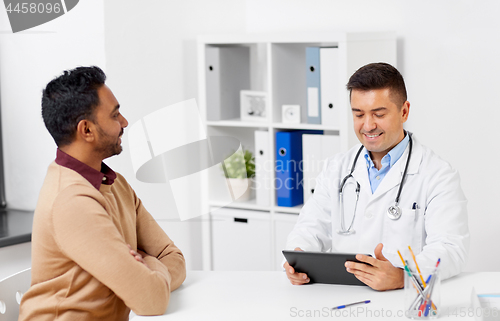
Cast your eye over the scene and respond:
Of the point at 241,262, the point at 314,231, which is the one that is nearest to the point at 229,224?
the point at 241,262

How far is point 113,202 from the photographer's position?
1644mm

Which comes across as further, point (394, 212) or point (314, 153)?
point (314, 153)

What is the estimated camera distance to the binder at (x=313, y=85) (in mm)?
2809

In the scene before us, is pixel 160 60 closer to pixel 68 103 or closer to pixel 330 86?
pixel 330 86

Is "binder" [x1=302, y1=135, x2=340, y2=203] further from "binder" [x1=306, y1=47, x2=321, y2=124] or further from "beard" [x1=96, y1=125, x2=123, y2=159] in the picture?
"beard" [x1=96, y1=125, x2=123, y2=159]

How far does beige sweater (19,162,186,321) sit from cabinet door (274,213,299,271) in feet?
4.70

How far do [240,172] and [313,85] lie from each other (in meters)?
0.65

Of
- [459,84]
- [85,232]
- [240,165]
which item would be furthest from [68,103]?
[459,84]

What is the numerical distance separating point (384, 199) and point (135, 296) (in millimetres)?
924

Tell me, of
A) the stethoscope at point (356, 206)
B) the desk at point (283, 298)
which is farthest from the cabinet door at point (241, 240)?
the desk at point (283, 298)

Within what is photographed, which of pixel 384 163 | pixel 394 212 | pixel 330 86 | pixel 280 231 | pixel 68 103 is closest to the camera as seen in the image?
pixel 68 103

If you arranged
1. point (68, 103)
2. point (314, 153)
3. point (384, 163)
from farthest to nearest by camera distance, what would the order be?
point (314, 153)
point (384, 163)
point (68, 103)

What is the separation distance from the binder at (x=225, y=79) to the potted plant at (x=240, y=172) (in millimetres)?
240

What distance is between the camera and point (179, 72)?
309 cm
